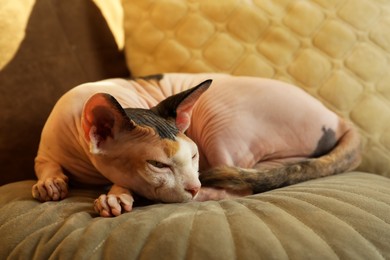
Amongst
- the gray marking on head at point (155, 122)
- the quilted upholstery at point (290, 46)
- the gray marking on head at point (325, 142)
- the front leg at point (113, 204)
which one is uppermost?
the quilted upholstery at point (290, 46)

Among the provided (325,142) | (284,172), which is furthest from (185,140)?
(325,142)

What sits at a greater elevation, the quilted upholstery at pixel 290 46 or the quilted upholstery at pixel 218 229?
the quilted upholstery at pixel 290 46

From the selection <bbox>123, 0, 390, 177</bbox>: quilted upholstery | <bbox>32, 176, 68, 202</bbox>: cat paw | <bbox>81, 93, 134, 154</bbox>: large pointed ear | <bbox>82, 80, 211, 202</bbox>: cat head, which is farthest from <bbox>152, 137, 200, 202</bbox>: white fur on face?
<bbox>123, 0, 390, 177</bbox>: quilted upholstery

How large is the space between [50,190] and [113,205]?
0.19m

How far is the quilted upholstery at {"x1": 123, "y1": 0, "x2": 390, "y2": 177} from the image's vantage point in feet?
4.90

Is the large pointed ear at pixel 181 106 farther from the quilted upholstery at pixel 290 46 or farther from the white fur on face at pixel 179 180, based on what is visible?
the quilted upholstery at pixel 290 46

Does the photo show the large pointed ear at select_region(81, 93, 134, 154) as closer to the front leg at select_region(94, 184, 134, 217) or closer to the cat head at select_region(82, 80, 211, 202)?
the cat head at select_region(82, 80, 211, 202)

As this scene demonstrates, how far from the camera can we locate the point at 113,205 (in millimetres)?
926

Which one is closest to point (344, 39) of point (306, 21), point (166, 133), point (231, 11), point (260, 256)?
point (306, 21)

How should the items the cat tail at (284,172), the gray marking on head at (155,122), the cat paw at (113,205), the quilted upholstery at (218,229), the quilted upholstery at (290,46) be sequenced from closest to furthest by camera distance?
the quilted upholstery at (218,229) < the cat paw at (113,205) < the gray marking on head at (155,122) < the cat tail at (284,172) < the quilted upholstery at (290,46)

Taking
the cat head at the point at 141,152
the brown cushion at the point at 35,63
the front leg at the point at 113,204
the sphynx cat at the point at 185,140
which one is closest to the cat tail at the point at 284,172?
the sphynx cat at the point at 185,140

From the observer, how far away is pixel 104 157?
3.43ft

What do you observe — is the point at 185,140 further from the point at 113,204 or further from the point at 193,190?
the point at 113,204

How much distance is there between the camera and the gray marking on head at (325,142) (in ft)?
4.40
